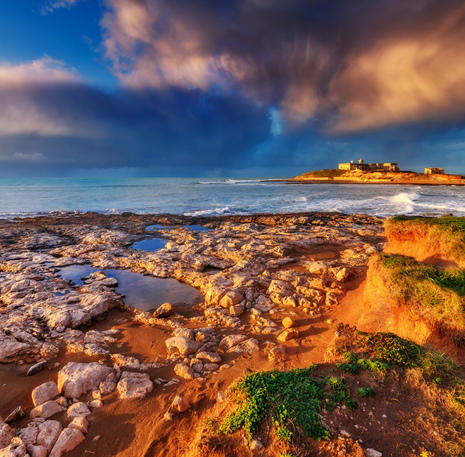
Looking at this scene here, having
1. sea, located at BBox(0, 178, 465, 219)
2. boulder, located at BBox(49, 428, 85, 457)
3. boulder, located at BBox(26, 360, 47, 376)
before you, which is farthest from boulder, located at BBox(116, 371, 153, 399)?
sea, located at BBox(0, 178, 465, 219)

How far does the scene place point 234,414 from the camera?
3754mm

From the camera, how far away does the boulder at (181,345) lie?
252 inches

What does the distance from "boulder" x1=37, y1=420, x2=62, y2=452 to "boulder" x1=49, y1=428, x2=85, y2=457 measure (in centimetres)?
11

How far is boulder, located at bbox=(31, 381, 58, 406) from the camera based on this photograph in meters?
4.84

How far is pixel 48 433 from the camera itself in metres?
4.10

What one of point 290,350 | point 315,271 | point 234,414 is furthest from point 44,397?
point 315,271

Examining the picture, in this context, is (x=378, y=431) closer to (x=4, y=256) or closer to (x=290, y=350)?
(x=290, y=350)

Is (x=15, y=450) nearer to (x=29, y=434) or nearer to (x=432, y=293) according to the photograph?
(x=29, y=434)

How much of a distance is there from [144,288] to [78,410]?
607 centimetres

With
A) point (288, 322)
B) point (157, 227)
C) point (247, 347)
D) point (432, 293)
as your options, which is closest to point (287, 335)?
point (288, 322)

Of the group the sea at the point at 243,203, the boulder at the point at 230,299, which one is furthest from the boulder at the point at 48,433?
the sea at the point at 243,203

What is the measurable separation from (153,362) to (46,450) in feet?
8.00

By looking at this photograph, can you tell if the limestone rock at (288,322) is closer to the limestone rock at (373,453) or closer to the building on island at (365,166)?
the limestone rock at (373,453)

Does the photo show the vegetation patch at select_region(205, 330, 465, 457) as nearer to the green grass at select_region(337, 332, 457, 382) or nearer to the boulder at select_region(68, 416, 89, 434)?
the green grass at select_region(337, 332, 457, 382)
